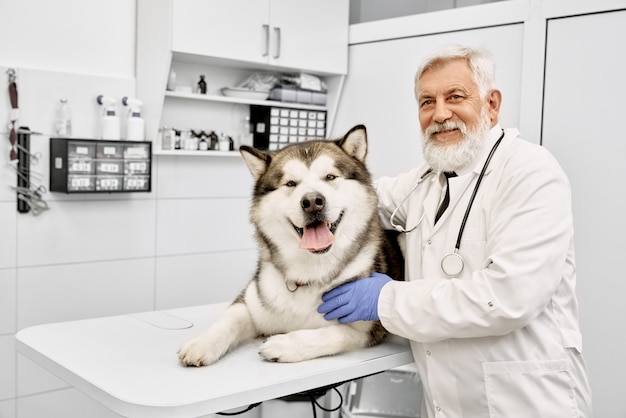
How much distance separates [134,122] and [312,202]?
170cm

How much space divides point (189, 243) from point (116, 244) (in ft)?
1.41

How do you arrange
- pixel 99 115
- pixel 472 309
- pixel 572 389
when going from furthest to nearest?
1. pixel 99 115
2. pixel 572 389
3. pixel 472 309

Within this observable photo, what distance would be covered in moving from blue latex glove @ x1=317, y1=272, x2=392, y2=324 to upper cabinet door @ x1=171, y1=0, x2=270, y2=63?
1784 millimetres

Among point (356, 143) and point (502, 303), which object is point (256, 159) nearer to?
point (356, 143)

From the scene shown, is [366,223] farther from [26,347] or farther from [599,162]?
[599,162]

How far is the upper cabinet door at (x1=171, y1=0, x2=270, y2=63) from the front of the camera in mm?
3004

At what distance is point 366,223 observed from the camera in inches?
69.4

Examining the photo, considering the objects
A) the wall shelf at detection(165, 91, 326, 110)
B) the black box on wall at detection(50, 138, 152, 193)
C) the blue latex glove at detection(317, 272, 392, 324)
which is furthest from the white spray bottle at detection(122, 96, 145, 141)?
the blue latex glove at detection(317, 272, 392, 324)

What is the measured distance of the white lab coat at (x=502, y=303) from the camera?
5.16 ft

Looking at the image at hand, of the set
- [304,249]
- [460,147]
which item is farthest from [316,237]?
[460,147]

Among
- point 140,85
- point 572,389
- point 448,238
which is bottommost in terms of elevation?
point 572,389

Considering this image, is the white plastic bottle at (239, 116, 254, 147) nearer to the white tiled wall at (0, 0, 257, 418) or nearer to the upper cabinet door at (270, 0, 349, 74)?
the white tiled wall at (0, 0, 257, 418)

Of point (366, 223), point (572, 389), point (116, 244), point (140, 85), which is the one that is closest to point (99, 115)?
point (140, 85)

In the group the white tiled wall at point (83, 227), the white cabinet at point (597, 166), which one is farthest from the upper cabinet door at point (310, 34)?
the white cabinet at point (597, 166)
